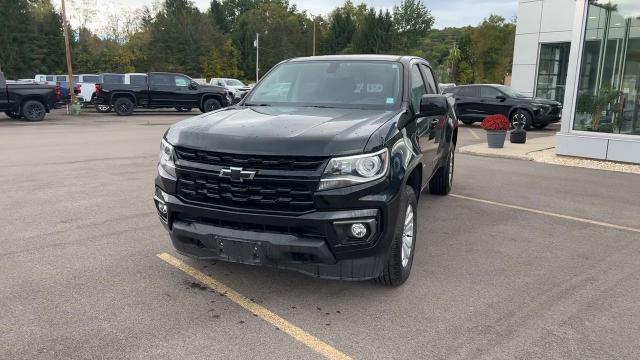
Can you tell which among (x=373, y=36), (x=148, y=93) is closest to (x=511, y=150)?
(x=148, y=93)

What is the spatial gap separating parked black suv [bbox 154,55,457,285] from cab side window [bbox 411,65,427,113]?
0.60 meters

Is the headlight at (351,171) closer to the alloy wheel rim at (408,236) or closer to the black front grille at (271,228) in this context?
the black front grille at (271,228)

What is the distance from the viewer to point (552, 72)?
22203 millimetres

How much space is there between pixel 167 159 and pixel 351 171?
57.2 inches

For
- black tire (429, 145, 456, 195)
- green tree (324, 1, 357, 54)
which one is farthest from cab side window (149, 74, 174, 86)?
green tree (324, 1, 357, 54)

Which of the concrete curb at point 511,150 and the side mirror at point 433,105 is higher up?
the side mirror at point 433,105

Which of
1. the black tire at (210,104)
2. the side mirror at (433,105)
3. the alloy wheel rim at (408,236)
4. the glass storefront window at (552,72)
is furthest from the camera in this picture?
the black tire at (210,104)

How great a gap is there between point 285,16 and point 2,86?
7505 centimetres

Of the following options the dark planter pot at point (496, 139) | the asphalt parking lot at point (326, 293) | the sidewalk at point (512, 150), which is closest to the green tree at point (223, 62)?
the sidewalk at point (512, 150)

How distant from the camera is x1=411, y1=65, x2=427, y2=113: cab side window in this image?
448cm

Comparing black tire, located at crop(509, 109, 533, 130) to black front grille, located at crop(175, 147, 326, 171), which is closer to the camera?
black front grille, located at crop(175, 147, 326, 171)

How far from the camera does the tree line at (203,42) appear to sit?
2088 inches

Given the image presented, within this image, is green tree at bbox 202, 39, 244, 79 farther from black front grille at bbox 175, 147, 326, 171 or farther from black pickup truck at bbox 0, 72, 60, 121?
black front grille at bbox 175, 147, 326, 171

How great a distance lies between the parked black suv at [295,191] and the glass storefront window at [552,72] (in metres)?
21.0
